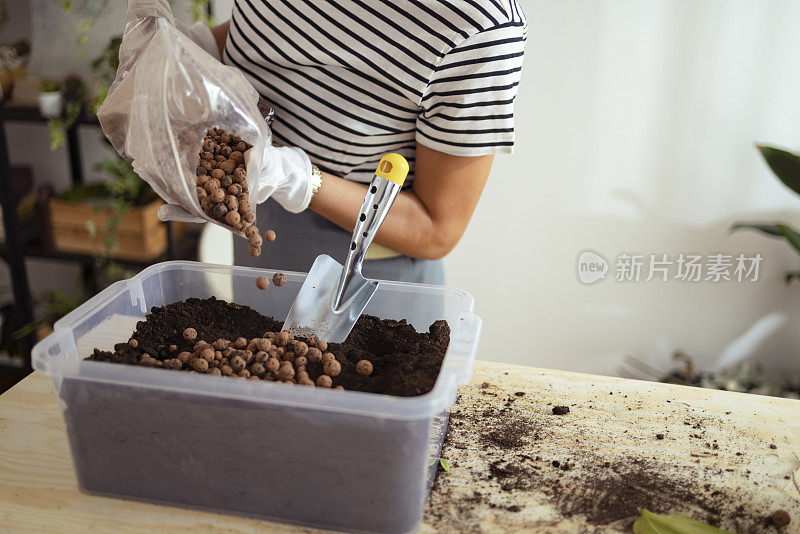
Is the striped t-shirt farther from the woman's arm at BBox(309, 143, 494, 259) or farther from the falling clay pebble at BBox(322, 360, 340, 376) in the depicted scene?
the falling clay pebble at BBox(322, 360, 340, 376)

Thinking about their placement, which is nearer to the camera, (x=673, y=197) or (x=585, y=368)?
(x=673, y=197)

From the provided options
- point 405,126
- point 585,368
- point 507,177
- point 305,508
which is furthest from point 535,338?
point 305,508

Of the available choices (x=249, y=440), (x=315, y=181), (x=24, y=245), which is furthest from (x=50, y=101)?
(x=249, y=440)

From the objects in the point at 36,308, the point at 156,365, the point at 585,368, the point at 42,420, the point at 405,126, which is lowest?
the point at 585,368

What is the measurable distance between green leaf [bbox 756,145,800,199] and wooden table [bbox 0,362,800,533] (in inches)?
37.6

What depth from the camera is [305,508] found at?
0.73 meters

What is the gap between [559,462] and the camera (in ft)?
2.86

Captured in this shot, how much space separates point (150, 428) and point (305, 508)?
20 centimetres

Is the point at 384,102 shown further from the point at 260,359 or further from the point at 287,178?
the point at 260,359

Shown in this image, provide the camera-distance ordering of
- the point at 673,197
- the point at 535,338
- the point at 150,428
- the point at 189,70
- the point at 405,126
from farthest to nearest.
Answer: the point at 535,338
the point at 673,197
the point at 405,126
the point at 189,70
the point at 150,428

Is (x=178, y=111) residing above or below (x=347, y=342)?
above

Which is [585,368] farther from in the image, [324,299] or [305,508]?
[305,508]

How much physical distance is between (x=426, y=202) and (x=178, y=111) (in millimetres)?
451

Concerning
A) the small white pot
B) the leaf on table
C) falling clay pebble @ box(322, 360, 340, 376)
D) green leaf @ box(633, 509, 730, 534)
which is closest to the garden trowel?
falling clay pebble @ box(322, 360, 340, 376)
